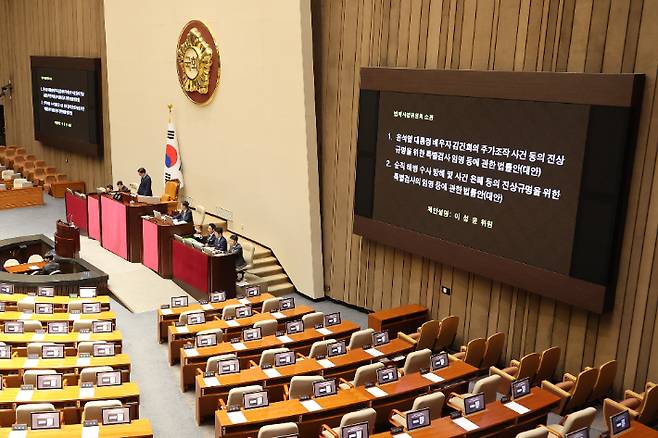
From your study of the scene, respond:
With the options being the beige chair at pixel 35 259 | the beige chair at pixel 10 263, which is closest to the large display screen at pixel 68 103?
the beige chair at pixel 35 259

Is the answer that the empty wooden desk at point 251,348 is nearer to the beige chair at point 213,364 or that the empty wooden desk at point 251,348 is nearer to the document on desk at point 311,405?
the beige chair at point 213,364

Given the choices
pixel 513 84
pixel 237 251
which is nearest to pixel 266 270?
pixel 237 251

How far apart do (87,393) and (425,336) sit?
4294 mm

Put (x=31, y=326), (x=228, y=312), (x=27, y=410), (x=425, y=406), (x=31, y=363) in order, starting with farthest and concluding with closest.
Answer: (x=228, y=312) < (x=31, y=326) < (x=31, y=363) < (x=425, y=406) < (x=27, y=410)

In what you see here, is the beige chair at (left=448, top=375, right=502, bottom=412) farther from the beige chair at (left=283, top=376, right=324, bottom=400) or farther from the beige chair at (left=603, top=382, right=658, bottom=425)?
the beige chair at (left=283, top=376, right=324, bottom=400)

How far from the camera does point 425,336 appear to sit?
905cm

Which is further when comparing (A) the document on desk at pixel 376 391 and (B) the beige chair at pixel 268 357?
(B) the beige chair at pixel 268 357

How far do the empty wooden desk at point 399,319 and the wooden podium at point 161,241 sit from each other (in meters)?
4.18

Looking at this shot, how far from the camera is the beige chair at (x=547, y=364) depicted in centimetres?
803

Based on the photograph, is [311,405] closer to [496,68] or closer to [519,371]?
[519,371]

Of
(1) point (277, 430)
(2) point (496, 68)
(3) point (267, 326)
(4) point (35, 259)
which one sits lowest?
(4) point (35, 259)

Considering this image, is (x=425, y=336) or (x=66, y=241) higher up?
(x=66, y=241)

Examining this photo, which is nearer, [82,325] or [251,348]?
[251,348]

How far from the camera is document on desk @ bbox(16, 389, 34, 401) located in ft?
21.7
